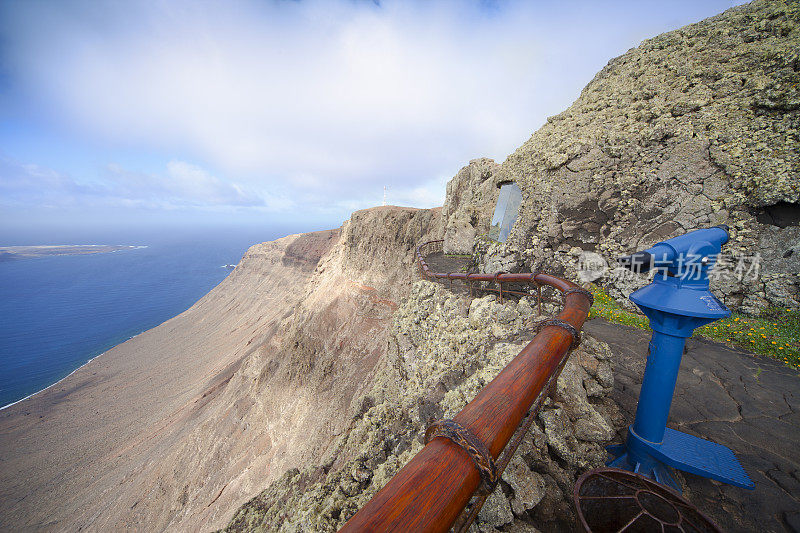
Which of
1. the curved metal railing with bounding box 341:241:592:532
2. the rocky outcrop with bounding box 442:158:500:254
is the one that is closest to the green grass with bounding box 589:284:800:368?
the curved metal railing with bounding box 341:241:592:532

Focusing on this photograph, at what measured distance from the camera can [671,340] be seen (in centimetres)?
191

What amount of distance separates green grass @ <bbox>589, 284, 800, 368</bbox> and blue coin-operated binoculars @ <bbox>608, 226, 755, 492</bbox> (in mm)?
3693

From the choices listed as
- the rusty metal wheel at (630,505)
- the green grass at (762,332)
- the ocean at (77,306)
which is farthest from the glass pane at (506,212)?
the ocean at (77,306)

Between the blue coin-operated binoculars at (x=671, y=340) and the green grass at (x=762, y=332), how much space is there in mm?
3693

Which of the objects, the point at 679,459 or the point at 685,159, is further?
the point at 685,159

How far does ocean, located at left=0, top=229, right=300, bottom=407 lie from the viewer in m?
56.8

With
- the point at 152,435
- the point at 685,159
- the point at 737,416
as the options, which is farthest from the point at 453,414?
the point at 152,435

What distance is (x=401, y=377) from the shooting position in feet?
23.9

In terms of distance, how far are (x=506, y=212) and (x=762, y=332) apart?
258 inches

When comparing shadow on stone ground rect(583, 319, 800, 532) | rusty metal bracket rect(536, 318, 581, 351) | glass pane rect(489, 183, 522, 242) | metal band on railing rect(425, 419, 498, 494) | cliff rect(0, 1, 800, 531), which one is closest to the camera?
metal band on railing rect(425, 419, 498, 494)

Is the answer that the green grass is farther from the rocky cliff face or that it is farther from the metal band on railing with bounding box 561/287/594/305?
the metal band on railing with bounding box 561/287/594/305

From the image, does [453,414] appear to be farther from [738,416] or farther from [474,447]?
[474,447]

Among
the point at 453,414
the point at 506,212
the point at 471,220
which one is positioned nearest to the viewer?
the point at 453,414

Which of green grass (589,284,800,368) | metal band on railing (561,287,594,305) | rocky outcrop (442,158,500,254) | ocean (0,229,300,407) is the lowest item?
ocean (0,229,300,407)
